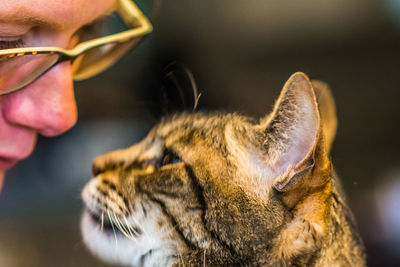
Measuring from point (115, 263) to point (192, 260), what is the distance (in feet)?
0.42

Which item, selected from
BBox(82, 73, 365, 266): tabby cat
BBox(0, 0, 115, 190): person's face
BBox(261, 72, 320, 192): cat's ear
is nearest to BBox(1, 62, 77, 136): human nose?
BBox(0, 0, 115, 190): person's face

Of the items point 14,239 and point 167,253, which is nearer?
point 167,253

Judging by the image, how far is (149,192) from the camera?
537 millimetres

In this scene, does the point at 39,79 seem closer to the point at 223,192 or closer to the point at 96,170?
the point at 96,170

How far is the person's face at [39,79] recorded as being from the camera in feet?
1.55

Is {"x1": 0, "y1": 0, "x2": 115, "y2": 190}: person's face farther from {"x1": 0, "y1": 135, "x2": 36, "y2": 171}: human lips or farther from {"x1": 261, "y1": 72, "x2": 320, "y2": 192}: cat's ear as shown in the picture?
{"x1": 261, "y1": 72, "x2": 320, "y2": 192}: cat's ear

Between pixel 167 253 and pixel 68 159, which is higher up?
pixel 167 253

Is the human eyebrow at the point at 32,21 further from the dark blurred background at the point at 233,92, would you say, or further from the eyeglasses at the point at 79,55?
the dark blurred background at the point at 233,92

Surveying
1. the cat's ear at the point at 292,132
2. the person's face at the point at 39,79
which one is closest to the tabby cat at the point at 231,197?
the cat's ear at the point at 292,132

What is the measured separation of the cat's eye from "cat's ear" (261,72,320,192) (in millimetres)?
126

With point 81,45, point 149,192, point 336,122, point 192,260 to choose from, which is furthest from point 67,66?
point 336,122

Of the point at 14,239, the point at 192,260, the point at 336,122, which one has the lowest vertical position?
the point at 14,239

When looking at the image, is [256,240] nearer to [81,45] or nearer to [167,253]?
[167,253]

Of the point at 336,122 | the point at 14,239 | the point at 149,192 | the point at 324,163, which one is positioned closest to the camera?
the point at 324,163
